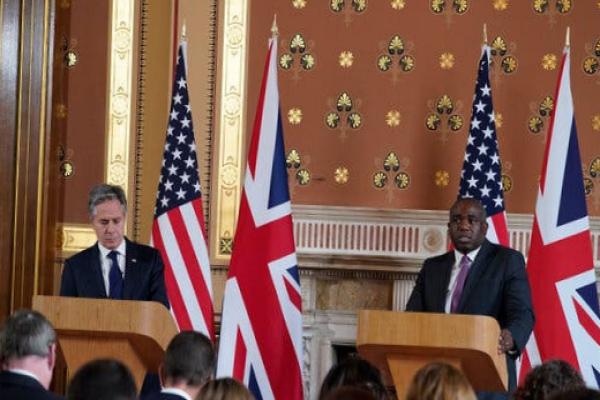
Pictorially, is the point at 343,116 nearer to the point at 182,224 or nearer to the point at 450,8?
the point at 450,8

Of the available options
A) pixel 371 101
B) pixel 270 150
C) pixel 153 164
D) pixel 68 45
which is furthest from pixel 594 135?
pixel 68 45

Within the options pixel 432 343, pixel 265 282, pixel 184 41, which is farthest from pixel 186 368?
pixel 184 41

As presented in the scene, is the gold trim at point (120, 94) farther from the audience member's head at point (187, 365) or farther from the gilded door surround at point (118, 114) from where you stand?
the audience member's head at point (187, 365)

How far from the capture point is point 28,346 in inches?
155

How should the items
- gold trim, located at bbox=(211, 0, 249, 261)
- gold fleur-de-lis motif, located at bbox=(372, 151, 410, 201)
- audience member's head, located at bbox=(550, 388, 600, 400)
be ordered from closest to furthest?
audience member's head, located at bbox=(550, 388, 600, 400) < gold fleur-de-lis motif, located at bbox=(372, 151, 410, 201) < gold trim, located at bbox=(211, 0, 249, 261)

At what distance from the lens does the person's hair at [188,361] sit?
13.8 feet

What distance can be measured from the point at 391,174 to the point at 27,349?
172 inches

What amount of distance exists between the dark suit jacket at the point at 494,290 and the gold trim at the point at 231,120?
2.34 m

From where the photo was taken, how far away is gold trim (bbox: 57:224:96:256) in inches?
328

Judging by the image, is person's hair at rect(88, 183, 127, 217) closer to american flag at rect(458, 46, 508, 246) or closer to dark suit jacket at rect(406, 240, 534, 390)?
dark suit jacket at rect(406, 240, 534, 390)

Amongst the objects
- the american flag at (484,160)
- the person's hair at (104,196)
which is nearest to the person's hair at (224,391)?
the person's hair at (104,196)

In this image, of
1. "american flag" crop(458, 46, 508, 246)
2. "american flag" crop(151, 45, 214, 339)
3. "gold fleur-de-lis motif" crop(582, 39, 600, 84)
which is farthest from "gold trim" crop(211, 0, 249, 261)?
"gold fleur-de-lis motif" crop(582, 39, 600, 84)

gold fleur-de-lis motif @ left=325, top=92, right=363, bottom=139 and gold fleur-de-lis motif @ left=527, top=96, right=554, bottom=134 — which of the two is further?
gold fleur-de-lis motif @ left=325, top=92, right=363, bottom=139

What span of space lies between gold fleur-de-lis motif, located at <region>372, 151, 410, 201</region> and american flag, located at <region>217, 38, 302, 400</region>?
2.92 ft
